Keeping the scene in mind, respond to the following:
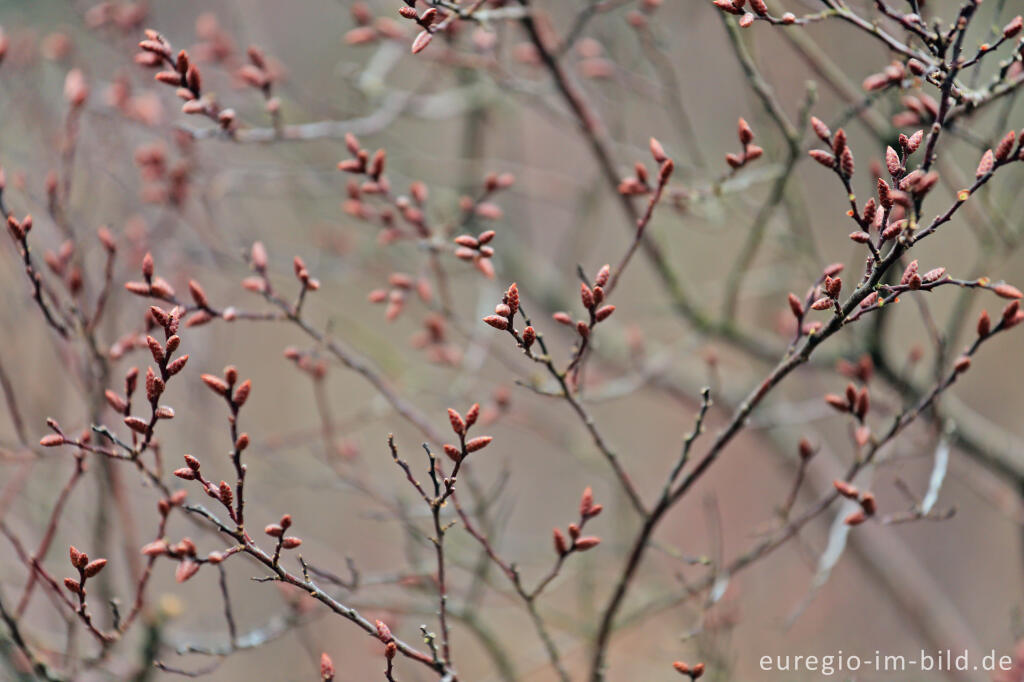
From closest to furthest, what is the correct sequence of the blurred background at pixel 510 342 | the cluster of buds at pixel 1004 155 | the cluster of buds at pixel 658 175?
the cluster of buds at pixel 1004 155 < the cluster of buds at pixel 658 175 < the blurred background at pixel 510 342

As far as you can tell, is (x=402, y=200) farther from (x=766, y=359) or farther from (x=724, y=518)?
(x=724, y=518)

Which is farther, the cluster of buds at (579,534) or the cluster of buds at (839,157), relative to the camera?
the cluster of buds at (579,534)

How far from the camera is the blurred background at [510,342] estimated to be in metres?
3.04

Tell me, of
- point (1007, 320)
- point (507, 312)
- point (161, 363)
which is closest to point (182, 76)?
point (161, 363)

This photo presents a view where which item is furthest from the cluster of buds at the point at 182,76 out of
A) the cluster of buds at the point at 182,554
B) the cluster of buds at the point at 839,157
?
the cluster of buds at the point at 839,157

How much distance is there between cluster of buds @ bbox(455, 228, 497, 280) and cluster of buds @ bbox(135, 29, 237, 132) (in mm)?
730

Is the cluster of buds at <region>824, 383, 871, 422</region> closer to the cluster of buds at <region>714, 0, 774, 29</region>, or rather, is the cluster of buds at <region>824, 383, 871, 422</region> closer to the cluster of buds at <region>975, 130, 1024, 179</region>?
the cluster of buds at <region>975, 130, 1024, 179</region>

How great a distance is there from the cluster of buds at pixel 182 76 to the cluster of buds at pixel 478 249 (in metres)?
0.73

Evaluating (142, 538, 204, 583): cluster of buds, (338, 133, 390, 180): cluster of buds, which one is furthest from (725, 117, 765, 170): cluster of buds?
(142, 538, 204, 583): cluster of buds

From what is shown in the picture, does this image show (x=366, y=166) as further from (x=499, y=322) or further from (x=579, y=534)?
(x=579, y=534)

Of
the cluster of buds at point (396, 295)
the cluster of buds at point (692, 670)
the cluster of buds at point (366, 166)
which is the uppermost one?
the cluster of buds at point (366, 166)

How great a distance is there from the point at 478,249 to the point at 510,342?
2850 mm

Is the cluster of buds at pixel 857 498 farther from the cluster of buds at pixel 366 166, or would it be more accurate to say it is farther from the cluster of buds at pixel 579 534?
the cluster of buds at pixel 366 166

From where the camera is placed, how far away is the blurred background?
3.04m
